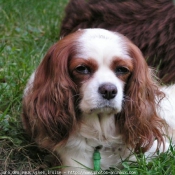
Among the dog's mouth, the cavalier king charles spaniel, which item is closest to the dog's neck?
the cavalier king charles spaniel

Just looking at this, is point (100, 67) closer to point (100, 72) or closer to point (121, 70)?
point (100, 72)

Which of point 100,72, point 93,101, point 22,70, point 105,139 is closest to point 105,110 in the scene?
point 93,101

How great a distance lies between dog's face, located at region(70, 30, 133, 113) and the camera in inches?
129

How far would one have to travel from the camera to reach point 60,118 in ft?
11.6

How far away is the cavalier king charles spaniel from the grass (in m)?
0.17

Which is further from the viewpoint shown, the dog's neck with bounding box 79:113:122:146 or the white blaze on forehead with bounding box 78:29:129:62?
the dog's neck with bounding box 79:113:122:146

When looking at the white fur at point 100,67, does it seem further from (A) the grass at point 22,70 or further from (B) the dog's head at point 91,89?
(A) the grass at point 22,70

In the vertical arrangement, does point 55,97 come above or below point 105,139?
above

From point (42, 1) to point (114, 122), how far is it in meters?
4.35

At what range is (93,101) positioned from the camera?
3277 millimetres

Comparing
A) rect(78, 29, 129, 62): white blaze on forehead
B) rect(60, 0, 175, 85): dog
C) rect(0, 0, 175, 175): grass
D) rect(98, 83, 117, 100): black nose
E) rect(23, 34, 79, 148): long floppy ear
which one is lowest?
rect(0, 0, 175, 175): grass

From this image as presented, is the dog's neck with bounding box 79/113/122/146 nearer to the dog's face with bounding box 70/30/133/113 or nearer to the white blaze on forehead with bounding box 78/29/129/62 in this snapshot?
the dog's face with bounding box 70/30/133/113

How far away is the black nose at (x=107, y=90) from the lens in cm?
323

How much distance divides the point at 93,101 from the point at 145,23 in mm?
2262
